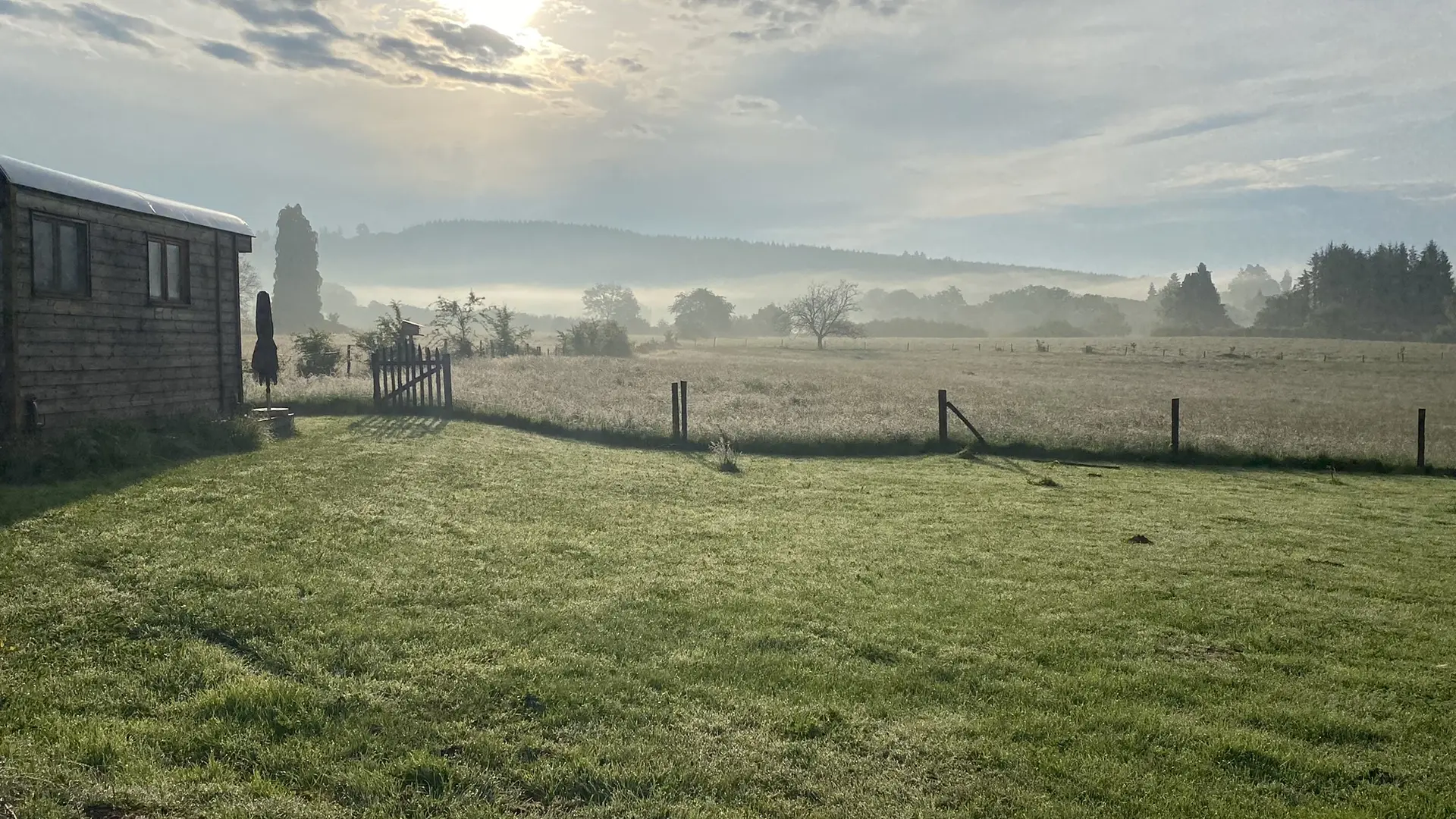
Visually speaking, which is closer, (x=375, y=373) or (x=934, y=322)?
(x=375, y=373)

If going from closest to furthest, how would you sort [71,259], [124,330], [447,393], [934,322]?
[71,259], [124,330], [447,393], [934,322]

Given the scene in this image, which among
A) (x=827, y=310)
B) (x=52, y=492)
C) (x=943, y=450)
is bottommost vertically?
(x=943, y=450)

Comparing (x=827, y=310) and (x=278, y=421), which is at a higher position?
(x=827, y=310)

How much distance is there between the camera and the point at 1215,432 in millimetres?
24953

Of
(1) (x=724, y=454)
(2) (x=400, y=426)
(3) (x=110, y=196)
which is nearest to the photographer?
(3) (x=110, y=196)

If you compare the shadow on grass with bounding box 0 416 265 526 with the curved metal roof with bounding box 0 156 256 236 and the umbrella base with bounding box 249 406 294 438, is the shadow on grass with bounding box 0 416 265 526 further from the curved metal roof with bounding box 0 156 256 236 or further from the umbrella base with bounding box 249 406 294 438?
the curved metal roof with bounding box 0 156 256 236

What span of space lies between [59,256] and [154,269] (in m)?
2.49

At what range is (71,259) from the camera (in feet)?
50.1

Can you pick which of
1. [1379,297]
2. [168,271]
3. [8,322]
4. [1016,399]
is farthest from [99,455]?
[1379,297]

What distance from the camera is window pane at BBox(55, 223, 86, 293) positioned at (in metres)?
15.1

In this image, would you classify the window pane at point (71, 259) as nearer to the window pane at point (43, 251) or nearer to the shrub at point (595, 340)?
the window pane at point (43, 251)

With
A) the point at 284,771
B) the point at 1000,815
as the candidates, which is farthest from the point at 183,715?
the point at 1000,815

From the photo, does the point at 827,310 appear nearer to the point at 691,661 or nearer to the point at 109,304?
the point at 109,304

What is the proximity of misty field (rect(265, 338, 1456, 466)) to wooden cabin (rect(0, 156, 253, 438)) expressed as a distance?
6.21 metres
